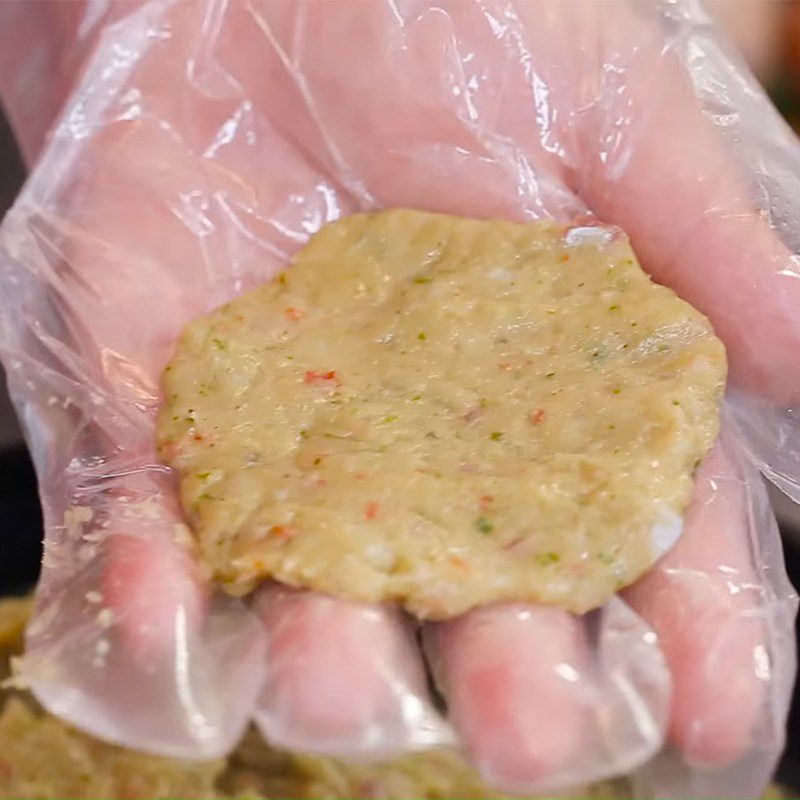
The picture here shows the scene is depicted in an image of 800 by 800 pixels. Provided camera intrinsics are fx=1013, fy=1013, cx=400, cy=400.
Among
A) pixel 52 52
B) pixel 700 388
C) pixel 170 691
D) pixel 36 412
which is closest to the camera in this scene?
pixel 170 691

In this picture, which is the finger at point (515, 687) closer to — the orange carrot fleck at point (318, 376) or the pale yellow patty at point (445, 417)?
the pale yellow patty at point (445, 417)

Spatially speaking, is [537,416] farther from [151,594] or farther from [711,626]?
[151,594]

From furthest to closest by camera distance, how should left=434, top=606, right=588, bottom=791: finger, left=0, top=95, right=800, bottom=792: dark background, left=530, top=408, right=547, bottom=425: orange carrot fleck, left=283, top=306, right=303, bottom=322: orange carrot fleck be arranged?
left=0, top=95, right=800, bottom=792: dark background → left=283, top=306, right=303, bottom=322: orange carrot fleck → left=530, top=408, right=547, bottom=425: orange carrot fleck → left=434, top=606, right=588, bottom=791: finger

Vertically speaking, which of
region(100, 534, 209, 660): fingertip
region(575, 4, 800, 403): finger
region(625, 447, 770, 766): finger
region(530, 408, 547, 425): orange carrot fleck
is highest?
region(575, 4, 800, 403): finger

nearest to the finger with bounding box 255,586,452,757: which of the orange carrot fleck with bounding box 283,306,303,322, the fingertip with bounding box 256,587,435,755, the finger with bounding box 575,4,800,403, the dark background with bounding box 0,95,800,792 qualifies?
the fingertip with bounding box 256,587,435,755

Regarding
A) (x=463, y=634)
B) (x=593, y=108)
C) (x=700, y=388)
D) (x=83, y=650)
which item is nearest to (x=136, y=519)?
(x=83, y=650)

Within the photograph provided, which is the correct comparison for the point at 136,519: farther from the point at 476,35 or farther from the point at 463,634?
the point at 476,35

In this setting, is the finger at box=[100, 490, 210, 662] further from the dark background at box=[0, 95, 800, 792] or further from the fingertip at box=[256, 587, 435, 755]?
the dark background at box=[0, 95, 800, 792]
